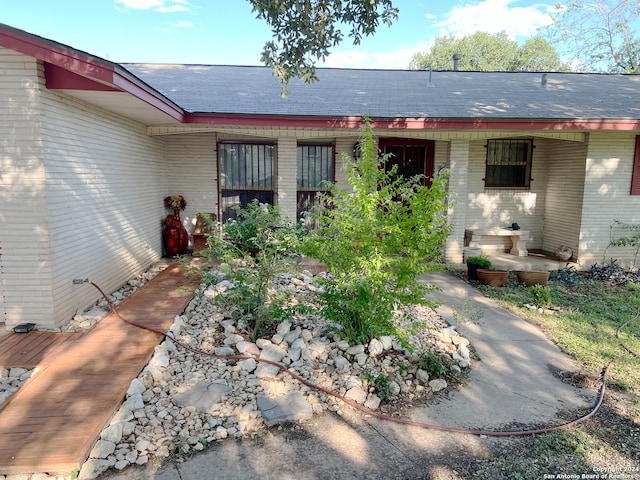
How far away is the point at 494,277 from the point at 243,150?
5.37m

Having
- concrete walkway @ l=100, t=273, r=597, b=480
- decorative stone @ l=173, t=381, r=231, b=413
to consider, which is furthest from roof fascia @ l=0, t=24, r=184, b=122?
concrete walkway @ l=100, t=273, r=597, b=480

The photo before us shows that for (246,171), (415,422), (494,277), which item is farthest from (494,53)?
(415,422)

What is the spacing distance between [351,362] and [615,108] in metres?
7.75

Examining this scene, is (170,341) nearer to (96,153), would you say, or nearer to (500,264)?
(96,153)

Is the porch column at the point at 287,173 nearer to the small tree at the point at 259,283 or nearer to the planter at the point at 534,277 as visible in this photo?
the small tree at the point at 259,283

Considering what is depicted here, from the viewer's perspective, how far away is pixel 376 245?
376 cm

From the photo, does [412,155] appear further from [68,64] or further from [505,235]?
[68,64]

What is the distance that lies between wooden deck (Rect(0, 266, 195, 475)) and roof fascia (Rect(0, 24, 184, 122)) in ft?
8.16

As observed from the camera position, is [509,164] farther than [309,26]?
Yes

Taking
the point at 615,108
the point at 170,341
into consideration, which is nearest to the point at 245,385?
the point at 170,341


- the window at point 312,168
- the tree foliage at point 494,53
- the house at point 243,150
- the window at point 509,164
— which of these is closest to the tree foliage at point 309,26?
the house at point 243,150

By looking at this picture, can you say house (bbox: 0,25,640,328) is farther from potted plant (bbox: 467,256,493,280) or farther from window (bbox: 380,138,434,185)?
potted plant (bbox: 467,256,493,280)

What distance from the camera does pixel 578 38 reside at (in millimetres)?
22984

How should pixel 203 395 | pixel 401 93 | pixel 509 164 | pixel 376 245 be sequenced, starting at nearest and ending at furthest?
pixel 203 395, pixel 376 245, pixel 401 93, pixel 509 164
